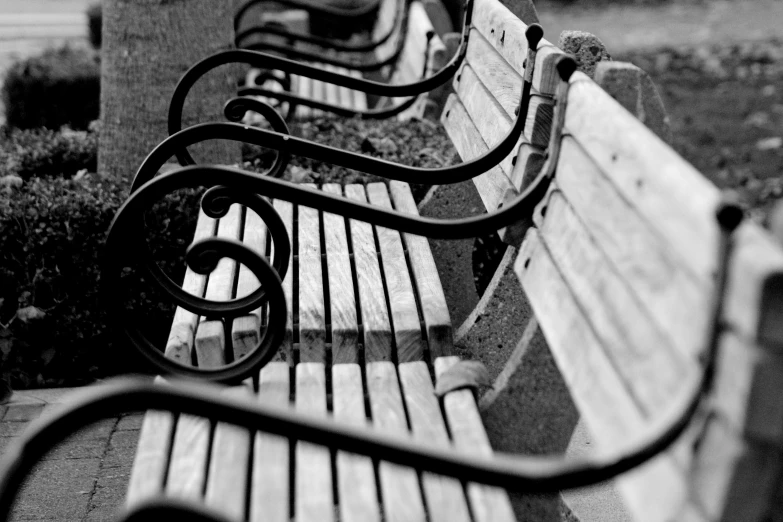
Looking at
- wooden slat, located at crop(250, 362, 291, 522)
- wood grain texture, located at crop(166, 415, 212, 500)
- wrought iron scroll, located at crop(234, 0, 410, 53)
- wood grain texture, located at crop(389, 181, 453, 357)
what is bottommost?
wrought iron scroll, located at crop(234, 0, 410, 53)

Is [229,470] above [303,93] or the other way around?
above

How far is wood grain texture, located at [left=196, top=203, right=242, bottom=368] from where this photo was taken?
2184 mm

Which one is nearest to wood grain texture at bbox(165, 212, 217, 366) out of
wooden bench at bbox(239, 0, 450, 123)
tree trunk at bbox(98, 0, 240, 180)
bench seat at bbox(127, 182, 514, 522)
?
bench seat at bbox(127, 182, 514, 522)

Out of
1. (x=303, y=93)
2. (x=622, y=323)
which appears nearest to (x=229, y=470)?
(x=622, y=323)

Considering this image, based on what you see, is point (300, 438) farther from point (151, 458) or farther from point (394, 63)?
point (394, 63)

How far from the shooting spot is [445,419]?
1.91 m

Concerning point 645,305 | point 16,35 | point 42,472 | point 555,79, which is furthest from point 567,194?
point 16,35

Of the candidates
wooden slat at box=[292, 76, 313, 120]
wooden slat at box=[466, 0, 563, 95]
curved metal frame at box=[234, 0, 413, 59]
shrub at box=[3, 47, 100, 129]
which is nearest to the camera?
wooden slat at box=[466, 0, 563, 95]

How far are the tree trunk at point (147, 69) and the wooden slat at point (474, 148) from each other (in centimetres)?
112

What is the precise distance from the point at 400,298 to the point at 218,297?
1.46 ft

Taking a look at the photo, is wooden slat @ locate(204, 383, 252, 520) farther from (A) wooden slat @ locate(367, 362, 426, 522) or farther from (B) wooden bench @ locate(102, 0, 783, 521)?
(A) wooden slat @ locate(367, 362, 426, 522)

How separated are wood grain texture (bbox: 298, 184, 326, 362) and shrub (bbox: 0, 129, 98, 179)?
1.56 meters

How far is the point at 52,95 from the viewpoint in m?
6.27

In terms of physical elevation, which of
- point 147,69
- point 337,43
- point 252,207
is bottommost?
point 337,43
